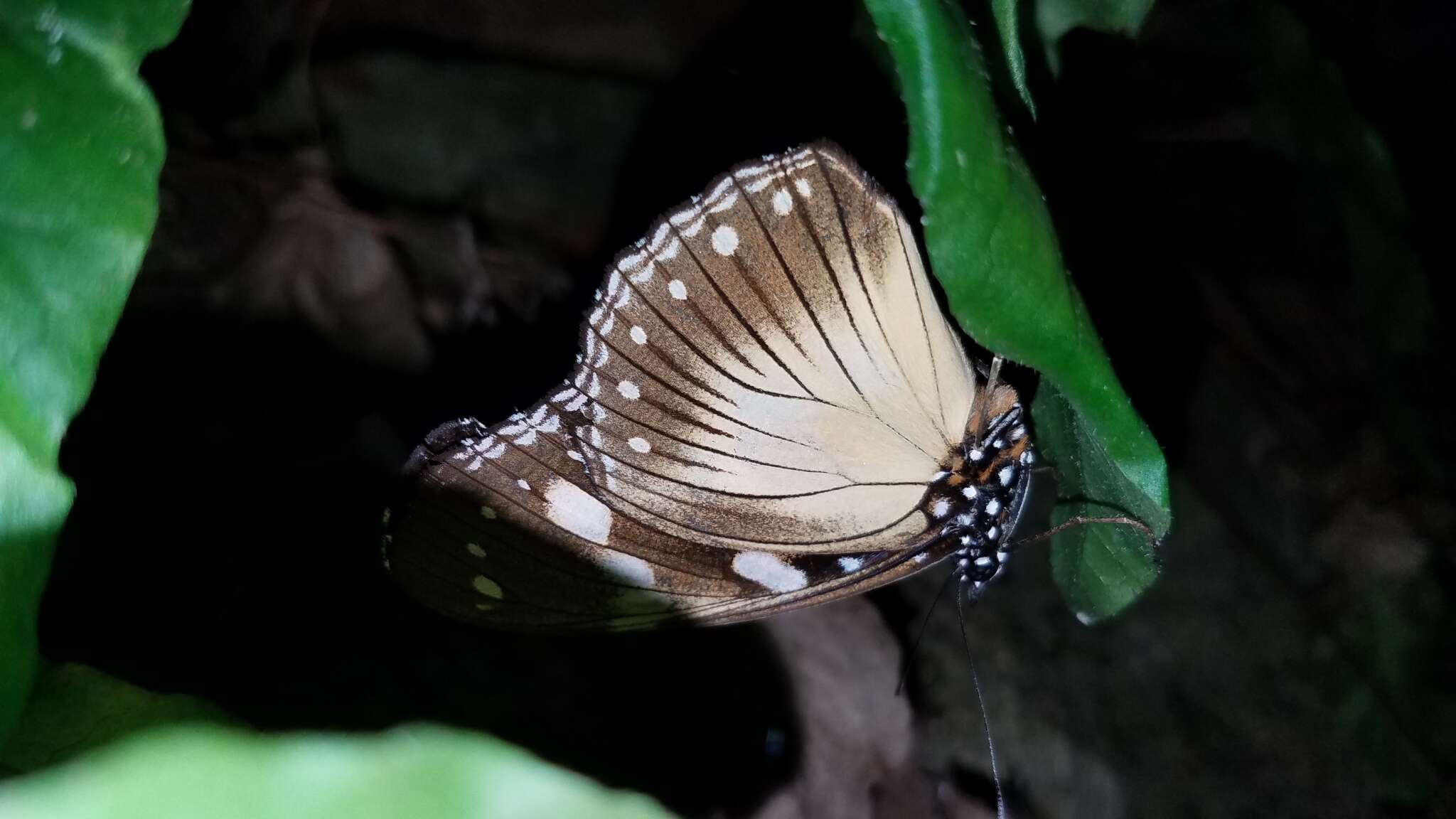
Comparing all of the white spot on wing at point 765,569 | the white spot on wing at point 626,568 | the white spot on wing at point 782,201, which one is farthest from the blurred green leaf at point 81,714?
the white spot on wing at point 782,201

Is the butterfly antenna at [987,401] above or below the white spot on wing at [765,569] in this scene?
above

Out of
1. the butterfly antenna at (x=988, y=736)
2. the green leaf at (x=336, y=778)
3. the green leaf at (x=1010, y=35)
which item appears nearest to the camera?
the green leaf at (x=336, y=778)

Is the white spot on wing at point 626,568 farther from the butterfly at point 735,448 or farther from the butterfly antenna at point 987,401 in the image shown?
the butterfly antenna at point 987,401

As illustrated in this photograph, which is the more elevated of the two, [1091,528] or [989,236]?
[989,236]

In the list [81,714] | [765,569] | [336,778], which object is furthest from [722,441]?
[336,778]

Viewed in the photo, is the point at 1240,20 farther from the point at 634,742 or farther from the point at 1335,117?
the point at 634,742

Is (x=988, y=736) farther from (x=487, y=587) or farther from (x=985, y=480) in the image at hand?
(x=487, y=587)

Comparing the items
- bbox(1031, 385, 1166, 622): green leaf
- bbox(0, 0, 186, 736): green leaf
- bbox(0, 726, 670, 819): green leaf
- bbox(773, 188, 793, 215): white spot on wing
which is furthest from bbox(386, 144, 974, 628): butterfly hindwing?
bbox(0, 726, 670, 819): green leaf
